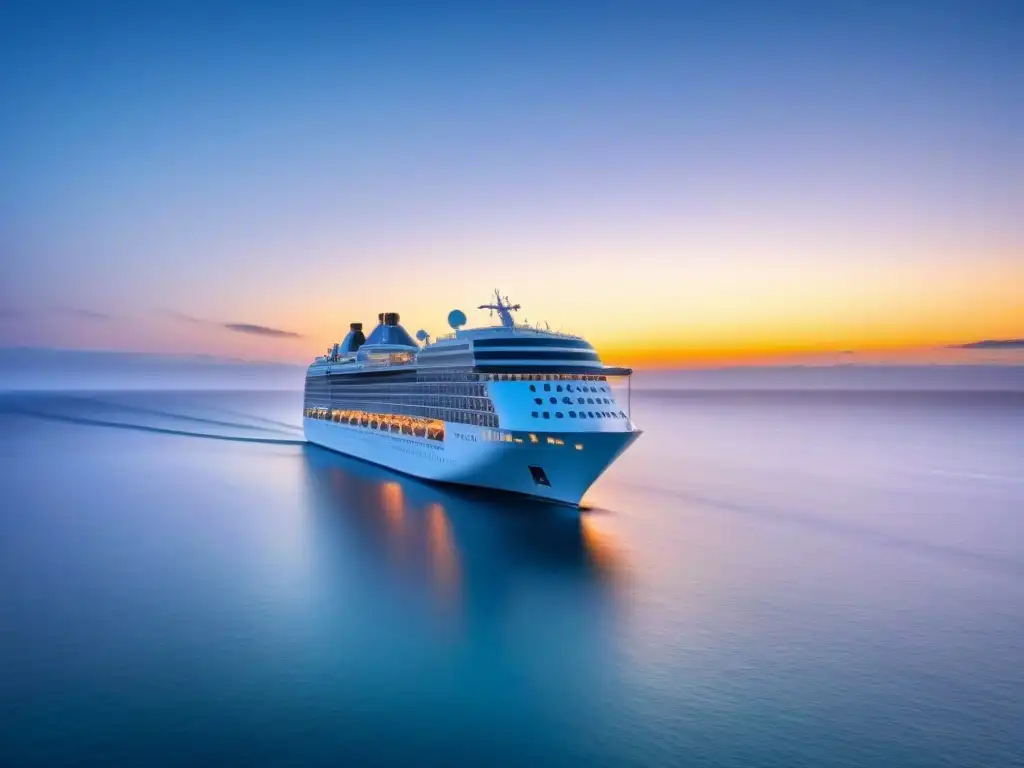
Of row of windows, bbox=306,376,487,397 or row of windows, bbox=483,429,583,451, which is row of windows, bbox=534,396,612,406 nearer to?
row of windows, bbox=483,429,583,451

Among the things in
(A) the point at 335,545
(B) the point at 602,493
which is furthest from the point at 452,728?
(B) the point at 602,493

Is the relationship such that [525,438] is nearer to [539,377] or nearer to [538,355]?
[539,377]

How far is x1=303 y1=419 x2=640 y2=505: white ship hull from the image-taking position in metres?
40.4

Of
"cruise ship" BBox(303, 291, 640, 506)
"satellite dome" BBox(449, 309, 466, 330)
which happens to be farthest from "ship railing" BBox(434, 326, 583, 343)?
"satellite dome" BBox(449, 309, 466, 330)

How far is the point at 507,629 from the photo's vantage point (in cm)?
2605

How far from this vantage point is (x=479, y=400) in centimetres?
4478

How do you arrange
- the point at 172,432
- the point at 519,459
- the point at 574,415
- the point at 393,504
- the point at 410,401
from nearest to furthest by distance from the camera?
the point at 574,415
the point at 519,459
the point at 393,504
the point at 410,401
the point at 172,432

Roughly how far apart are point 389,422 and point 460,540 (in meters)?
25.9

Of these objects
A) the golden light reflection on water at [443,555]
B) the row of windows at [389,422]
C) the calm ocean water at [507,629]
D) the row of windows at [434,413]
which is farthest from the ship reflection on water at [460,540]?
the row of windows at [434,413]

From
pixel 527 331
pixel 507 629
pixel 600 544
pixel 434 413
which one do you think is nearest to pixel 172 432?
pixel 434 413

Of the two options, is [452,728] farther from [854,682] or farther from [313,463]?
[313,463]

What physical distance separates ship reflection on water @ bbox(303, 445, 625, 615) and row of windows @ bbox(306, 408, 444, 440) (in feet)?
15.0

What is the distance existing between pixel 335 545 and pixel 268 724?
68.9 ft

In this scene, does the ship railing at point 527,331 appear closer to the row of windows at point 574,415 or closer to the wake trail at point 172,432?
the row of windows at point 574,415
